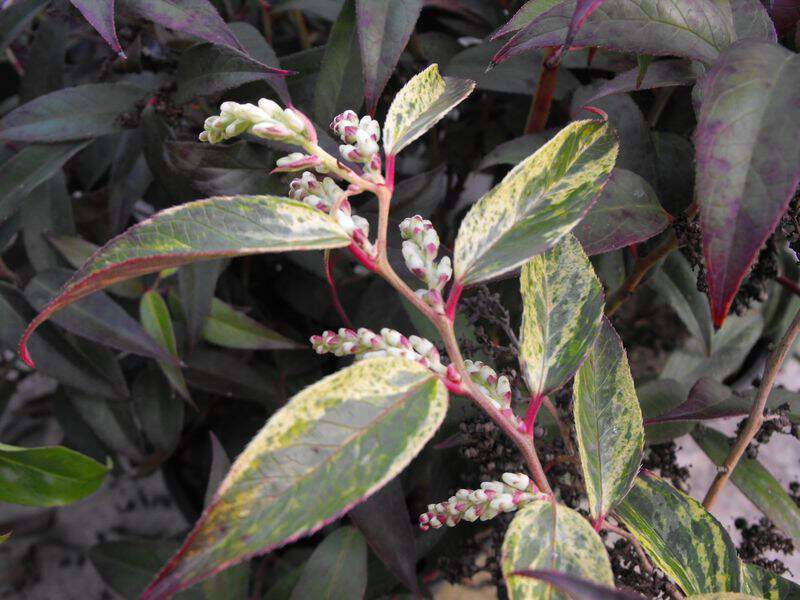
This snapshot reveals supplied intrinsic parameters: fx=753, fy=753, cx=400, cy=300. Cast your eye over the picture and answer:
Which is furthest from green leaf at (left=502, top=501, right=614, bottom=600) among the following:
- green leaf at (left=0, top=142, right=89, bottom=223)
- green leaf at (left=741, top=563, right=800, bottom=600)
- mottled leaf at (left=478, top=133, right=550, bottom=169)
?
green leaf at (left=0, top=142, right=89, bottom=223)

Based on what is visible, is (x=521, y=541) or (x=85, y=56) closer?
(x=521, y=541)

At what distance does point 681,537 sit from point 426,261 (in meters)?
0.18

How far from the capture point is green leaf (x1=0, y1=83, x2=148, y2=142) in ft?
1.54

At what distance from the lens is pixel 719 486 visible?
0.40 metres

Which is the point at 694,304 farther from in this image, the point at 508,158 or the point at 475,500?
the point at 475,500

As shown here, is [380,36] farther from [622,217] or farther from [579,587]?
[579,587]

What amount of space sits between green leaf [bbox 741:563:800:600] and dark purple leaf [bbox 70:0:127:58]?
37 centimetres

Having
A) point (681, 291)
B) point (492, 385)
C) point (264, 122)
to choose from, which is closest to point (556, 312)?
point (492, 385)

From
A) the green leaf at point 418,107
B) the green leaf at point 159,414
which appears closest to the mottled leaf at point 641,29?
the green leaf at point 418,107

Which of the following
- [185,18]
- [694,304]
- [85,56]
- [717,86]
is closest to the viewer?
[717,86]

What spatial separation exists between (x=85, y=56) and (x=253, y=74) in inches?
14.4

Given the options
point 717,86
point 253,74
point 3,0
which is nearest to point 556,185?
point 717,86

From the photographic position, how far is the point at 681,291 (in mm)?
534

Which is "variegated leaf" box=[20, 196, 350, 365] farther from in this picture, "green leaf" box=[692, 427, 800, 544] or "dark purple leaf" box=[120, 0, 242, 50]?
"green leaf" box=[692, 427, 800, 544]
